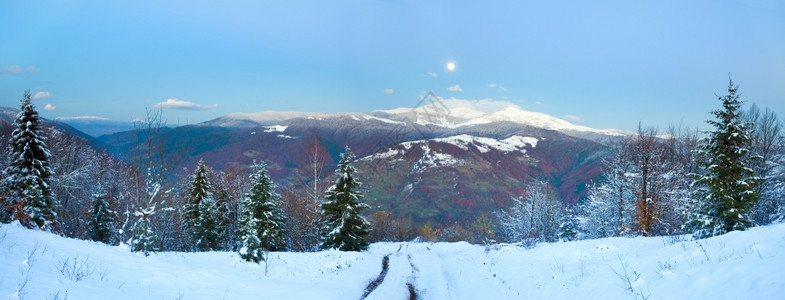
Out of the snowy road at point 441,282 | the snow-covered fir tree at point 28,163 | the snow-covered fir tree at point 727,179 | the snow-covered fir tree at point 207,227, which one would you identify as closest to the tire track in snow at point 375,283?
the snowy road at point 441,282

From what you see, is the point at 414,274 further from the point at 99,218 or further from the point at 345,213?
the point at 99,218

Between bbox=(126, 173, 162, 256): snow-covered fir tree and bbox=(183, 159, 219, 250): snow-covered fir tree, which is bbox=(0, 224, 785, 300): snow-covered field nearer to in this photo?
bbox=(126, 173, 162, 256): snow-covered fir tree

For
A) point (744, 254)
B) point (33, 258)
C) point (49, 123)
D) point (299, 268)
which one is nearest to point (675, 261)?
point (744, 254)

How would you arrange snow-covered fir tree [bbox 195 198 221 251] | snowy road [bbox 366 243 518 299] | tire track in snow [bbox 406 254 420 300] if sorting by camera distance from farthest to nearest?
1. snow-covered fir tree [bbox 195 198 221 251]
2. snowy road [bbox 366 243 518 299]
3. tire track in snow [bbox 406 254 420 300]

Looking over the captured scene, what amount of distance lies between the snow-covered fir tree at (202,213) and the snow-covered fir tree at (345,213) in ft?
32.8

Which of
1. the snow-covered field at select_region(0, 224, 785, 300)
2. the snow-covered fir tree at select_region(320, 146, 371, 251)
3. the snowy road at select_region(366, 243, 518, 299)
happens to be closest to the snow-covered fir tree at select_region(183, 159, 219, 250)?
the snow-covered fir tree at select_region(320, 146, 371, 251)

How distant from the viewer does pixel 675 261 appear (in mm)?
7711

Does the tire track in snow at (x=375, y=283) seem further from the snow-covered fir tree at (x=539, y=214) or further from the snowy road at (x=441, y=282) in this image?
the snow-covered fir tree at (x=539, y=214)

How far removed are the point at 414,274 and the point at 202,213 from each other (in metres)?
21.2

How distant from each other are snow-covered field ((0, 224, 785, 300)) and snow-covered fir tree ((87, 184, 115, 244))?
23.0 metres

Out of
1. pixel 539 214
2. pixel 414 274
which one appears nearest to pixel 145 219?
pixel 414 274

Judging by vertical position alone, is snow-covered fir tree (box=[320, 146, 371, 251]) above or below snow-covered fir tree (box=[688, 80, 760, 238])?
below

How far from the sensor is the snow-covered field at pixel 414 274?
223 inches

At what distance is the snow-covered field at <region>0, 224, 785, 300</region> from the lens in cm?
566
